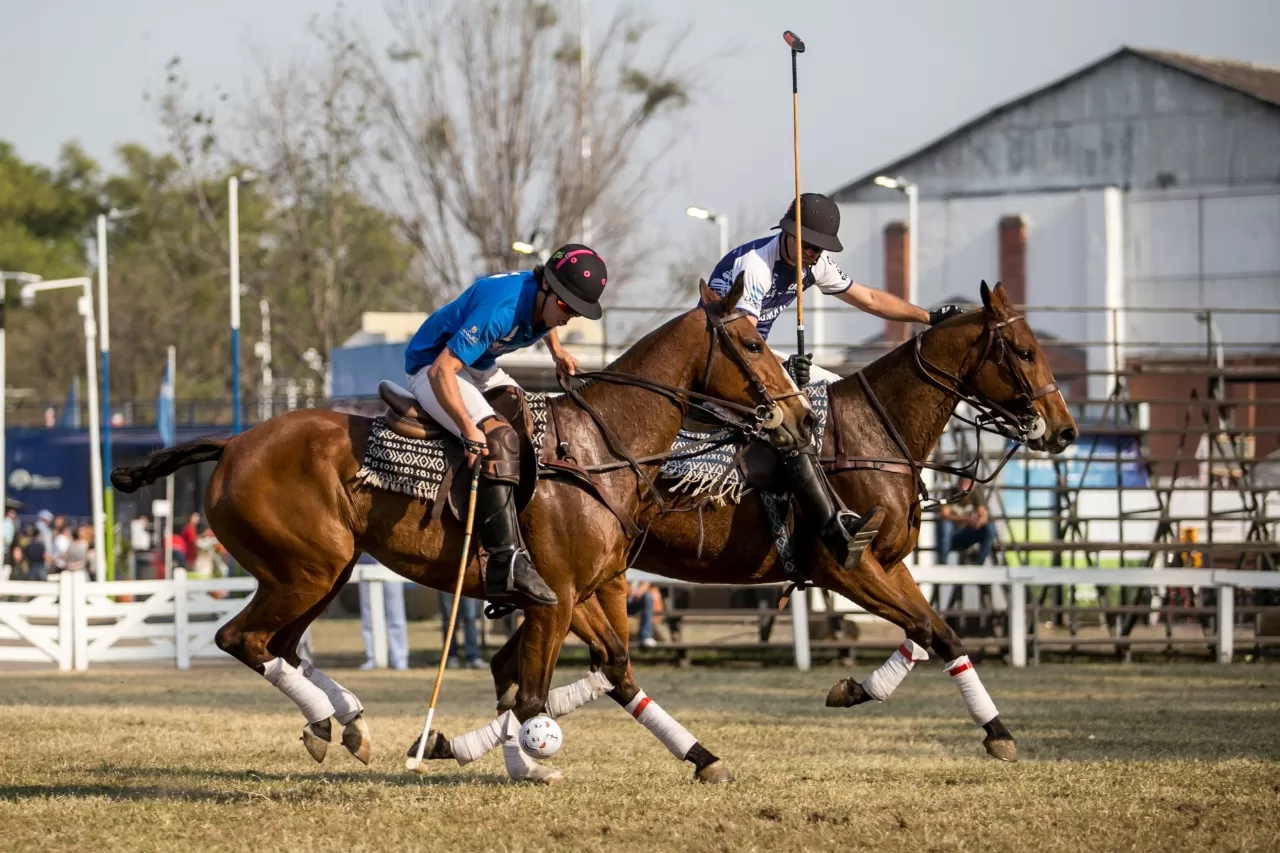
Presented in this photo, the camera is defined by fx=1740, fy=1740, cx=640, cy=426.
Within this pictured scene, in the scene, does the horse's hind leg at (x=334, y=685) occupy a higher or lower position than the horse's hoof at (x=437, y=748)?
higher

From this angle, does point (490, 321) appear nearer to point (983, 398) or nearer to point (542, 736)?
point (542, 736)

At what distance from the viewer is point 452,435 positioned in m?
9.23

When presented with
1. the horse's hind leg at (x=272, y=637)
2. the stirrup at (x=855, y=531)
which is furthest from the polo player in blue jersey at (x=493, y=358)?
the stirrup at (x=855, y=531)

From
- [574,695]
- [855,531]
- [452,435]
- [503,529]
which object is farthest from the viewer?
[855,531]

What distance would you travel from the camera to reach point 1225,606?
66.8 feet

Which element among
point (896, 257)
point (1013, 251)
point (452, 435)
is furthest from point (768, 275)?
point (896, 257)

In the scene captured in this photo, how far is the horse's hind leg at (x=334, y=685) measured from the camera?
372 inches

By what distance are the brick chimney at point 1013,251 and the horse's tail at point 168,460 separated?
141 feet

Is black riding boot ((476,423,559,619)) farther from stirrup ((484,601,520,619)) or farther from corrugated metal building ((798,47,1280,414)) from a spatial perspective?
corrugated metal building ((798,47,1280,414))

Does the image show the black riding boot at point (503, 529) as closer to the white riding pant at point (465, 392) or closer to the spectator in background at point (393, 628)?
the white riding pant at point (465, 392)

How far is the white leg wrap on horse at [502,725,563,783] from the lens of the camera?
929 centimetres

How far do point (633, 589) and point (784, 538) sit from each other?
13.4 metres

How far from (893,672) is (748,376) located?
2.13m

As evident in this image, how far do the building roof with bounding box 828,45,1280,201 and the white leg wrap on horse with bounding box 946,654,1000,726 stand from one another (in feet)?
135
